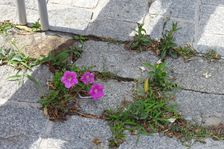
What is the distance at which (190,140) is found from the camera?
8.91 ft

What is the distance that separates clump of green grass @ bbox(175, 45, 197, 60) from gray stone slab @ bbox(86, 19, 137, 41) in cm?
36

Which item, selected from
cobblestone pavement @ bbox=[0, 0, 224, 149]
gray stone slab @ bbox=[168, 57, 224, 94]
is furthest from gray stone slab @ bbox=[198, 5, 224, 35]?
gray stone slab @ bbox=[168, 57, 224, 94]

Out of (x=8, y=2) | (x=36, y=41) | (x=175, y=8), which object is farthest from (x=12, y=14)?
(x=175, y=8)

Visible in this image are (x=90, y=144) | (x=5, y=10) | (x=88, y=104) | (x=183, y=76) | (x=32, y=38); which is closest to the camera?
(x=90, y=144)

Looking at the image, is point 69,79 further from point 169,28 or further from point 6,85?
point 169,28

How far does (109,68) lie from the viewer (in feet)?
10.4

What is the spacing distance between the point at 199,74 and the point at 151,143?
28.0 inches

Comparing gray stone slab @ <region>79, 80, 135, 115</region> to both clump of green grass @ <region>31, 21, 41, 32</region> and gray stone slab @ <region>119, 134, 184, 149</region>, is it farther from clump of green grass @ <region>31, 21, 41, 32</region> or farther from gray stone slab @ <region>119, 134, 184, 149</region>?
clump of green grass @ <region>31, 21, 41, 32</region>

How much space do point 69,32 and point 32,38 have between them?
27 centimetres

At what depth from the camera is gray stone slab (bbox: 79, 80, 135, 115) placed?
288 cm

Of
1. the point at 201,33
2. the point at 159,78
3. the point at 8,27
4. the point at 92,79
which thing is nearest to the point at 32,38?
the point at 8,27

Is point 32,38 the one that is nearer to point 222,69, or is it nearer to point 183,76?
point 183,76

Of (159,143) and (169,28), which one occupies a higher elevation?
(169,28)

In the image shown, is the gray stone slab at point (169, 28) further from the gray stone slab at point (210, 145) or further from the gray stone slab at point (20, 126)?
the gray stone slab at point (20, 126)
